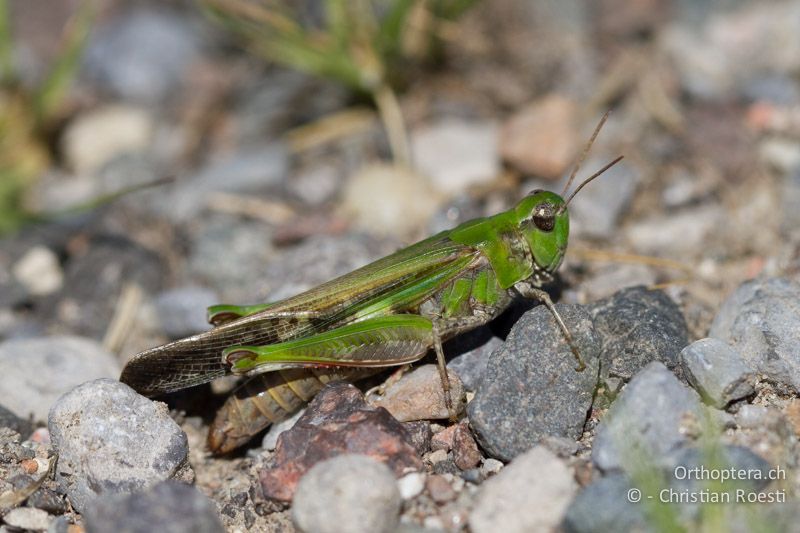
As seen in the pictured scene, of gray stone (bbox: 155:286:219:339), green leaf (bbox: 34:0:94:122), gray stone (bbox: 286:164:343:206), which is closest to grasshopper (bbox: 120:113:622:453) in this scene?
gray stone (bbox: 155:286:219:339)

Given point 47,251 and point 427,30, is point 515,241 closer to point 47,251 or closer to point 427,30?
point 427,30

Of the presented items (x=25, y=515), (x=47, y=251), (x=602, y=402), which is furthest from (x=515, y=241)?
(x=47, y=251)

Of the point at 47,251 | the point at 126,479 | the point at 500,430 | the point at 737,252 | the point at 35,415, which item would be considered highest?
the point at 47,251

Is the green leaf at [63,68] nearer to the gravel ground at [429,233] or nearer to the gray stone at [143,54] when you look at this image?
the gravel ground at [429,233]

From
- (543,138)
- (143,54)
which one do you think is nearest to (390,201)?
(543,138)

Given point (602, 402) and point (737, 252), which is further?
point (737, 252)

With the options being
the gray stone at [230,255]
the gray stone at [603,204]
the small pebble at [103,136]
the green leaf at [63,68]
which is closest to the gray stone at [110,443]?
the gray stone at [230,255]

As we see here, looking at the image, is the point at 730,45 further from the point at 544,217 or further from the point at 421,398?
the point at 421,398
